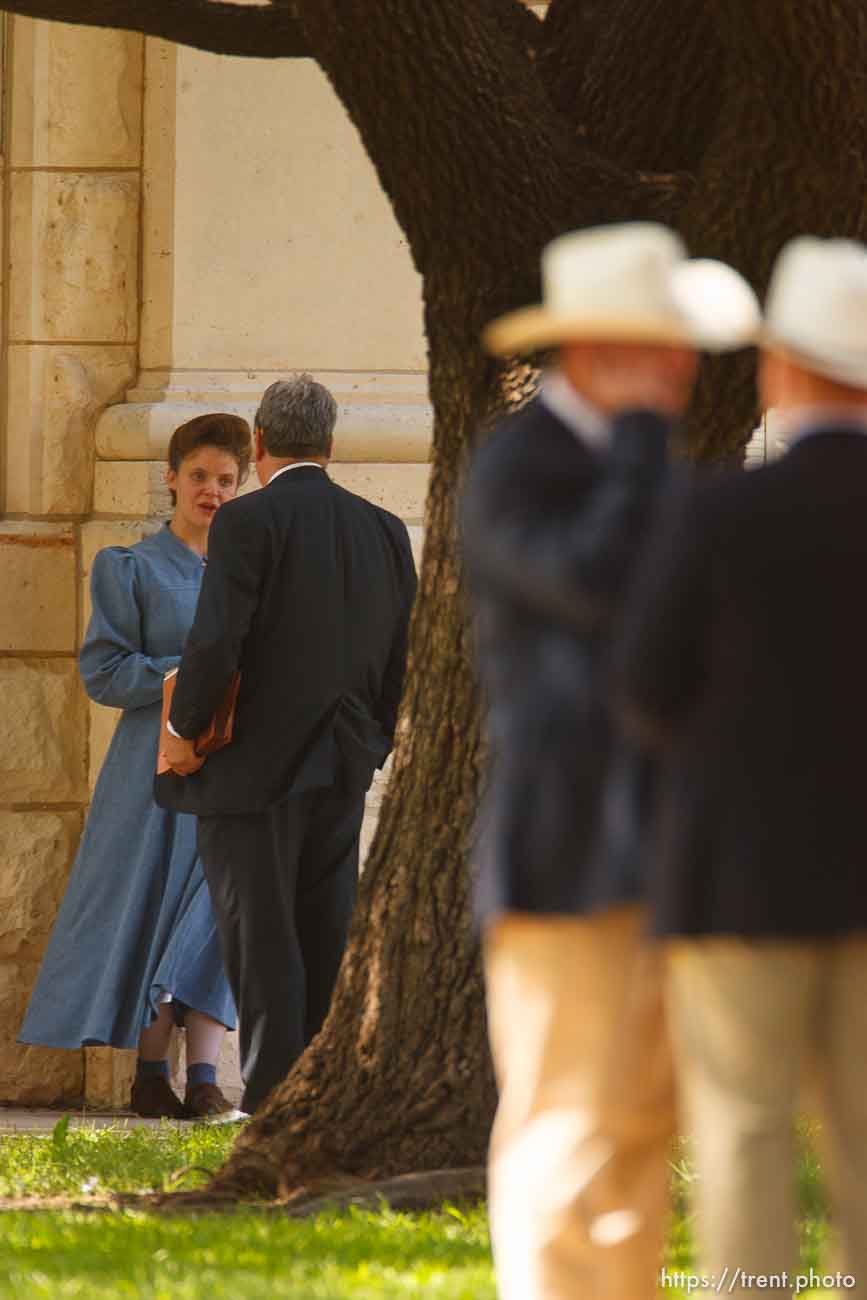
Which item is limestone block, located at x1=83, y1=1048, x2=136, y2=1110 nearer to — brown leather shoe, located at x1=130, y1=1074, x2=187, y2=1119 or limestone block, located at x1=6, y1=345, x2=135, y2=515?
brown leather shoe, located at x1=130, y1=1074, x2=187, y2=1119

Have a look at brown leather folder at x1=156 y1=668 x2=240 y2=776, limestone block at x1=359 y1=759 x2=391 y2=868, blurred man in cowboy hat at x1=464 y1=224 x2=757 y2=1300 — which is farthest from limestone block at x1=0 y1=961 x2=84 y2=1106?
A: blurred man in cowboy hat at x1=464 y1=224 x2=757 y2=1300

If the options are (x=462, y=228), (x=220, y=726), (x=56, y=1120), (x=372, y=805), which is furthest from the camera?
(x=372, y=805)

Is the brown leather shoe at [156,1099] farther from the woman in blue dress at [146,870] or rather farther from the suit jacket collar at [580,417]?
the suit jacket collar at [580,417]

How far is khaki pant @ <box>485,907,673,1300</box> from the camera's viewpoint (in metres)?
3.36

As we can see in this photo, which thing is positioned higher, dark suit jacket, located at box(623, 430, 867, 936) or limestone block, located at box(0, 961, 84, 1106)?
dark suit jacket, located at box(623, 430, 867, 936)

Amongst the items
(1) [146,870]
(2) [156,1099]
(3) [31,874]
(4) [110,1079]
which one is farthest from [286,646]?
(4) [110,1079]

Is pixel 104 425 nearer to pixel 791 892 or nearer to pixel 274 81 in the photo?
pixel 274 81

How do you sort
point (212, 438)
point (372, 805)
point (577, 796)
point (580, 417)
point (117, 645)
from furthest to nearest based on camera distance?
1. point (372, 805)
2. point (117, 645)
3. point (212, 438)
4. point (580, 417)
5. point (577, 796)

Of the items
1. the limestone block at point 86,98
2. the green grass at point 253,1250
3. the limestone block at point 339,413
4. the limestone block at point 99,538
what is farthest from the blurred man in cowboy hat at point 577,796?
the limestone block at point 86,98

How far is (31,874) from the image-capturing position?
8.33 meters

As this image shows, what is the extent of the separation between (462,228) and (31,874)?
3.62 meters

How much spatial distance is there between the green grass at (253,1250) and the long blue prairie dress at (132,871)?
177cm

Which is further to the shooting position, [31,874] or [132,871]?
[31,874]

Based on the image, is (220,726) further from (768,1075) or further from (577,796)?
(768,1075)
